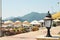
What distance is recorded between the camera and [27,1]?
33875 millimetres

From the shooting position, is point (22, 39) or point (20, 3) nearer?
point (22, 39)

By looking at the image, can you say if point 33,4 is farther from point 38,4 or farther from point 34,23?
point 34,23

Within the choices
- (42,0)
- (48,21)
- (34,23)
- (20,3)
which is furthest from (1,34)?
(20,3)

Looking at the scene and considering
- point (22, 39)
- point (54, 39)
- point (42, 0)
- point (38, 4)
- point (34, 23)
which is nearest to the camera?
point (54, 39)

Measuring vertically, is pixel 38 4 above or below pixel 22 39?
above

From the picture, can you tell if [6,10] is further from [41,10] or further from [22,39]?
[22,39]

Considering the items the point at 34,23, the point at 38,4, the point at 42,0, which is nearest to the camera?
the point at 34,23

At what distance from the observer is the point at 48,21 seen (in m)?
6.41

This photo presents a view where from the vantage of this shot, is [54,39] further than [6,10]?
No

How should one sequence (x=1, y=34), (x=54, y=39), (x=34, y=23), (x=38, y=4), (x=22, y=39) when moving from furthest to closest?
(x=38, y=4), (x=34, y=23), (x=1, y=34), (x=22, y=39), (x=54, y=39)

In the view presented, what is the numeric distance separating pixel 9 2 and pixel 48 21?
28299 millimetres

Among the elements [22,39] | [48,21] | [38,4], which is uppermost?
[38,4]

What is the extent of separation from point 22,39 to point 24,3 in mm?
23504

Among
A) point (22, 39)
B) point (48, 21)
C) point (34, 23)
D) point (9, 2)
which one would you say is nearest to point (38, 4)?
point (9, 2)
